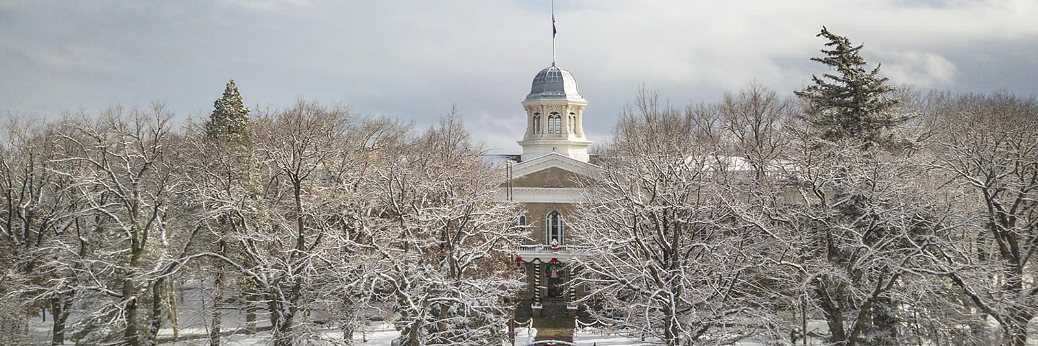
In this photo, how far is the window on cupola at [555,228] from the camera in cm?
4531

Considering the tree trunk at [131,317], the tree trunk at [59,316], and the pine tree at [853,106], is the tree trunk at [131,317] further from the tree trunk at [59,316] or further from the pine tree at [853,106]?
the pine tree at [853,106]

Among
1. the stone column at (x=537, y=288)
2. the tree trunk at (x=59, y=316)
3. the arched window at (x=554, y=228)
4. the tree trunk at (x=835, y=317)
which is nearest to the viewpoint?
the tree trunk at (x=835, y=317)

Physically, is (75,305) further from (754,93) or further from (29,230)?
(754,93)

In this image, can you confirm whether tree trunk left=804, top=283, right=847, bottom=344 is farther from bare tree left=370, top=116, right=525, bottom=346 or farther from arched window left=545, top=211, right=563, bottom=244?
arched window left=545, top=211, right=563, bottom=244

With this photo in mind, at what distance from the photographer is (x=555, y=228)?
45500 mm

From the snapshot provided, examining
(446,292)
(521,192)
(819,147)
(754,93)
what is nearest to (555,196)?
(521,192)

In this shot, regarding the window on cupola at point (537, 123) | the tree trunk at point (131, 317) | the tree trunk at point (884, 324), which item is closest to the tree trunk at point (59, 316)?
the tree trunk at point (131, 317)

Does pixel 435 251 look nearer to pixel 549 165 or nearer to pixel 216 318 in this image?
pixel 216 318

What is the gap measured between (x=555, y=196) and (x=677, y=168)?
79.3 feet

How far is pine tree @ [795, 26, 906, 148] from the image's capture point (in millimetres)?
27797

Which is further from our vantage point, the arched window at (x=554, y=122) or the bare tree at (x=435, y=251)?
the arched window at (x=554, y=122)

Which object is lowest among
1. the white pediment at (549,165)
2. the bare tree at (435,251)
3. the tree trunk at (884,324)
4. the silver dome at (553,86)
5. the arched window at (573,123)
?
the tree trunk at (884,324)

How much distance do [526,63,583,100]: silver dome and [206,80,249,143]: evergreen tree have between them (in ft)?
73.0

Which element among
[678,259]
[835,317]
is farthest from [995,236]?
[678,259]
